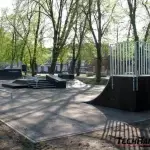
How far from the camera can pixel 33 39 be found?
143ft

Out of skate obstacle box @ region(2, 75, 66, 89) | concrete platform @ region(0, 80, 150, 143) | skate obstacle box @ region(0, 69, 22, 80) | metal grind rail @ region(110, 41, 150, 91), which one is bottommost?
concrete platform @ region(0, 80, 150, 143)

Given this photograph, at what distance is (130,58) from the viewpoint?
11398mm

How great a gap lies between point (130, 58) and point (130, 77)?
813 millimetres

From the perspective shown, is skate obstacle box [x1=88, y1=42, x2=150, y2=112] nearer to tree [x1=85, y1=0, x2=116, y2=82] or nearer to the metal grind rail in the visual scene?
the metal grind rail

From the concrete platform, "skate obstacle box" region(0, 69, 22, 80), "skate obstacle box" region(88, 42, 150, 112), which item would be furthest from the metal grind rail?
"skate obstacle box" region(0, 69, 22, 80)

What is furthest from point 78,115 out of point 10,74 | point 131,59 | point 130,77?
point 10,74

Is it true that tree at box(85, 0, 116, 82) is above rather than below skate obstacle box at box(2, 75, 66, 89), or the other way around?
above

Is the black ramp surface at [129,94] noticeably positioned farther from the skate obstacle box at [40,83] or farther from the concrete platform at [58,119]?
the skate obstacle box at [40,83]

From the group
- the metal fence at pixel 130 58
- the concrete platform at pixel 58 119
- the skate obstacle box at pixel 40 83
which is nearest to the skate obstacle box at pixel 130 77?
the metal fence at pixel 130 58

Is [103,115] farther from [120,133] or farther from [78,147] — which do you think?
[78,147]

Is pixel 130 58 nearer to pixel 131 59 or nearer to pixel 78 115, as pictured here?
pixel 131 59

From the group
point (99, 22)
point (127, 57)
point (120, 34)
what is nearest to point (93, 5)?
point (99, 22)

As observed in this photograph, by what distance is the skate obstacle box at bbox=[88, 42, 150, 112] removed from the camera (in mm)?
10997

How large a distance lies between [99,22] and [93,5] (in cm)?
222
